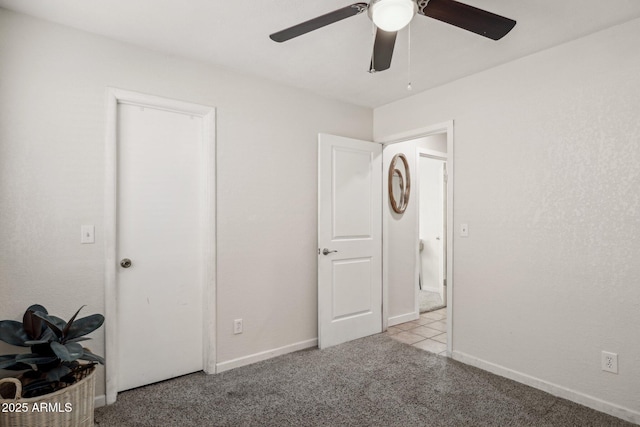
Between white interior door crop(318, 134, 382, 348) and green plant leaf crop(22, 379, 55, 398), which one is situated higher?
white interior door crop(318, 134, 382, 348)

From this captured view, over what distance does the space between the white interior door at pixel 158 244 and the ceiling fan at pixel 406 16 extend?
1301 mm

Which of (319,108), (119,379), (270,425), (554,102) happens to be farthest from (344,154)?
(119,379)

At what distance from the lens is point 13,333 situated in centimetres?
183

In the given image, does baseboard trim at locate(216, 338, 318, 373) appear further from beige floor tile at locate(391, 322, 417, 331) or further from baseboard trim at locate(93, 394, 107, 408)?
beige floor tile at locate(391, 322, 417, 331)

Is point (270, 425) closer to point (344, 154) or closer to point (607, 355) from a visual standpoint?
point (607, 355)

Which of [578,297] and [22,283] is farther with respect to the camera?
[578,297]

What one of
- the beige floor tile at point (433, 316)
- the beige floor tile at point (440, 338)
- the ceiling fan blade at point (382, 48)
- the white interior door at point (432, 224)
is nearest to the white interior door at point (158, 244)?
the ceiling fan blade at point (382, 48)

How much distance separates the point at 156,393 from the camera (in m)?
2.45

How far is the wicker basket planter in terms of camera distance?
1.66m

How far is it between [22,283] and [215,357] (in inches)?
53.6

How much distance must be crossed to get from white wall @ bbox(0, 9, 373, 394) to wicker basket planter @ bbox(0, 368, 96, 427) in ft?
1.46

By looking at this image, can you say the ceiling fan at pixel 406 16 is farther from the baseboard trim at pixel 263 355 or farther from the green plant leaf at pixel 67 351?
the baseboard trim at pixel 263 355

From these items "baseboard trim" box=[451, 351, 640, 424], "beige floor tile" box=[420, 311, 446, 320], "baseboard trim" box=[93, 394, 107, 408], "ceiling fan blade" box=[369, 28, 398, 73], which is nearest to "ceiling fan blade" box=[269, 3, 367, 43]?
"ceiling fan blade" box=[369, 28, 398, 73]

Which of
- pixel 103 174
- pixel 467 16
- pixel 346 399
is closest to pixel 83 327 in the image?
pixel 103 174
